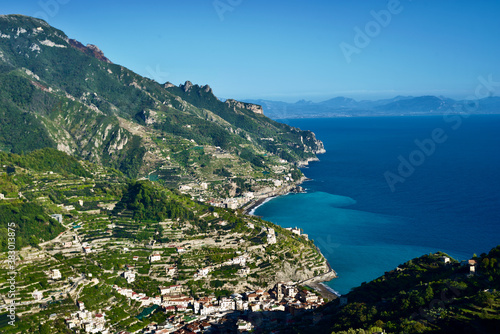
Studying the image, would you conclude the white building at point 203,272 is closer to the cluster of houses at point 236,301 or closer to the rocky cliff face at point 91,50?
the cluster of houses at point 236,301

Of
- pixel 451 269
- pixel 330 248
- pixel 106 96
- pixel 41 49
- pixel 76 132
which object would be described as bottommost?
pixel 330 248

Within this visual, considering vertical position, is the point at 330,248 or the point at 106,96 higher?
the point at 106,96

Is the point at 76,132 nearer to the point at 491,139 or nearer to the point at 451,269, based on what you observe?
the point at 451,269

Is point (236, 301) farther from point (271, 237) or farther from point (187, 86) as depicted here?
point (187, 86)

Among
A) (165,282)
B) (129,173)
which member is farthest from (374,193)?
(165,282)

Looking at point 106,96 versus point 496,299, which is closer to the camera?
point 496,299

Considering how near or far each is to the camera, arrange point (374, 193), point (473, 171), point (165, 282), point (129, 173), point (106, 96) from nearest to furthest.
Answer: point (165, 282) → point (374, 193) → point (129, 173) → point (473, 171) → point (106, 96)

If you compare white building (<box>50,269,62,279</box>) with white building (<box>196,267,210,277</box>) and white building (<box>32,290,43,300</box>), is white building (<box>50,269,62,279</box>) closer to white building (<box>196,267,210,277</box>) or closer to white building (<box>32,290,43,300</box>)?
white building (<box>32,290,43,300</box>)
